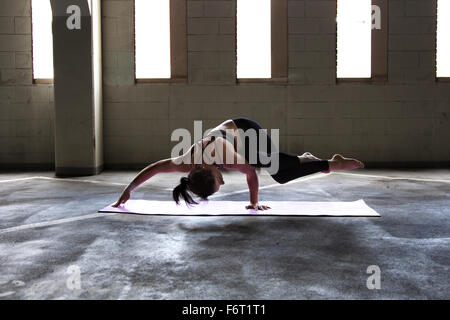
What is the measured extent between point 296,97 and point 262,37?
3.89 feet

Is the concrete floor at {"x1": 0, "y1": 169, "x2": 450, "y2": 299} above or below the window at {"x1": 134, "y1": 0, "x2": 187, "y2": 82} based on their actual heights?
below

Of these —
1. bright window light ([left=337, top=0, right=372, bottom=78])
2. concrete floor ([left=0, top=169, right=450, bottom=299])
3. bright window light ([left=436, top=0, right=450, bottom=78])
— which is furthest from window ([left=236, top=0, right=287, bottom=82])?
concrete floor ([left=0, top=169, right=450, bottom=299])

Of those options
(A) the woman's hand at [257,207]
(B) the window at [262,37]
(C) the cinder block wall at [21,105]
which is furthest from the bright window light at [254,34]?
(A) the woman's hand at [257,207]

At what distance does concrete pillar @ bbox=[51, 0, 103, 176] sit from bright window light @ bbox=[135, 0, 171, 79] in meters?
0.83

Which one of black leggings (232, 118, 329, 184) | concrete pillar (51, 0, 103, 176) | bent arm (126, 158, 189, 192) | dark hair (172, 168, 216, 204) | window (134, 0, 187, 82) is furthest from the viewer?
window (134, 0, 187, 82)

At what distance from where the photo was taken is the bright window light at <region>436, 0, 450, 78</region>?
7637 millimetres

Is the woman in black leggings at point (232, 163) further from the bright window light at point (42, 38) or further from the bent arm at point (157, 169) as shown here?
the bright window light at point (42, 38)

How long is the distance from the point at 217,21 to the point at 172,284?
623 centimetres

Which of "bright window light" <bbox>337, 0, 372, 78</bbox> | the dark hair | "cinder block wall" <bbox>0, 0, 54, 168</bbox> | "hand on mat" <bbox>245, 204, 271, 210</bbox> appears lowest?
"hand on mat" <bbox>245, 204, 271, 210</bbox>

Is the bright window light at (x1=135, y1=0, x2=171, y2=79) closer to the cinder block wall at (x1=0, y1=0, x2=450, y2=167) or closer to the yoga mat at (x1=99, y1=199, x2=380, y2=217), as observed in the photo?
the cinder block wall at (x1=0, y1=0, x2=450, y2=167)

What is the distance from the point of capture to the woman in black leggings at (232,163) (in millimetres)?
3469

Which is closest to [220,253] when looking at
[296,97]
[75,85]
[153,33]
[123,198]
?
[123,198]

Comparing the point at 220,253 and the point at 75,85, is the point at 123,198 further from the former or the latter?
the point at 75,85
